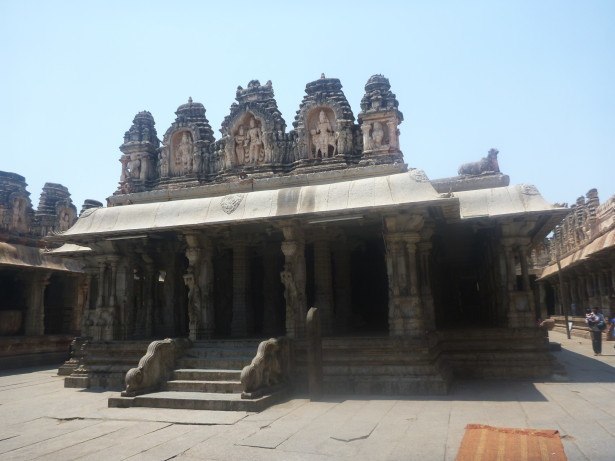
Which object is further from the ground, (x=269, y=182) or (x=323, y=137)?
(x=323, y=137)

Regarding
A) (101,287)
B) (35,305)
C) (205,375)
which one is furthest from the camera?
(35,305)

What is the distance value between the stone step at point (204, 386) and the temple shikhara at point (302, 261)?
0.09ft

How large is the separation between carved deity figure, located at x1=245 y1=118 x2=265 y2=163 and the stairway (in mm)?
8235

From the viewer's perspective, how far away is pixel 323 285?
40.7 ft

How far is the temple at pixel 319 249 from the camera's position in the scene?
9.68 metres

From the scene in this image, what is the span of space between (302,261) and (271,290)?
4096 millimetres

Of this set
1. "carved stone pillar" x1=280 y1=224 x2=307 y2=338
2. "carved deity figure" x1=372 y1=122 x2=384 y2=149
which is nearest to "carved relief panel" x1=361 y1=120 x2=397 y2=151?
"carved deity figure" x1=372 y1=122 x2=384 y2=149

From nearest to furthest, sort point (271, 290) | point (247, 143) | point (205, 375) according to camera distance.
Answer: point (205, 375), point (271, 290), point (247, 143)

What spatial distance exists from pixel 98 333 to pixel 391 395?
7.93m

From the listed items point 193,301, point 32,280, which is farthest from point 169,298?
point 32,280

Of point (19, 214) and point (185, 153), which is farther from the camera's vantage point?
point (19, 214)

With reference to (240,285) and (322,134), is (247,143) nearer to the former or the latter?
(322,134)

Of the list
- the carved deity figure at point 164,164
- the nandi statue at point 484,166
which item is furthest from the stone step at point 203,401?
the carved deity figure at point 164,164

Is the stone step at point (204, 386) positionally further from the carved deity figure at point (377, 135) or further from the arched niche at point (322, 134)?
the carved deity figure at point (377, 135)
